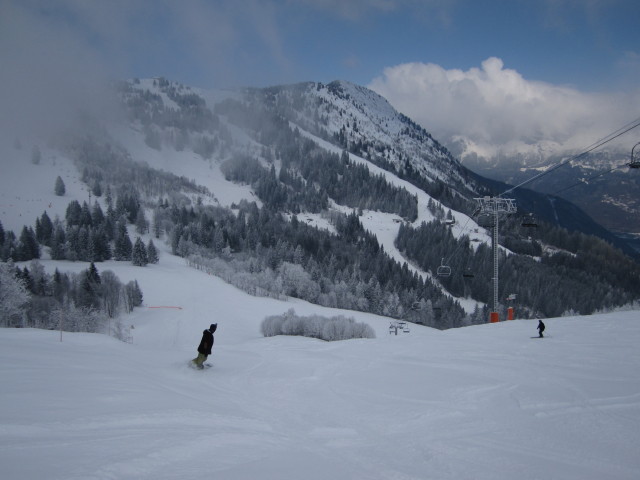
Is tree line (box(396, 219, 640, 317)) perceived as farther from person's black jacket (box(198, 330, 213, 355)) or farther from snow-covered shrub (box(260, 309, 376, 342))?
person's black jacket (box(198, 330, 213, 355))

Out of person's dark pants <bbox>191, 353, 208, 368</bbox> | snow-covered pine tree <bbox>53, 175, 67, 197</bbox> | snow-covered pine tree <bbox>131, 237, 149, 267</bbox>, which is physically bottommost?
person's dark pants <bbox>191, 353, 208, 368</bbox>

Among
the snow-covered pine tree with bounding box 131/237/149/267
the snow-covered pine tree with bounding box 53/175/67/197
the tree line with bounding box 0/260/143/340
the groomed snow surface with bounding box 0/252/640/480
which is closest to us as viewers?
the groomed snow surface with bounding box 0/252/640/480

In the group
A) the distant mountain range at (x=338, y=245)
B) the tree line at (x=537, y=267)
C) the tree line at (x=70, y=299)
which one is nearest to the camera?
the tree line at (x=70, y=299)

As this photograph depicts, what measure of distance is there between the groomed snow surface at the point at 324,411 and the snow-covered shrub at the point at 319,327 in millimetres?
29080

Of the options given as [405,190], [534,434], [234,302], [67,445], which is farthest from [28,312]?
[405,190]

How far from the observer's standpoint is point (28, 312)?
51.5 m

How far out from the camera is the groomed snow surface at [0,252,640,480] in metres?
5.13

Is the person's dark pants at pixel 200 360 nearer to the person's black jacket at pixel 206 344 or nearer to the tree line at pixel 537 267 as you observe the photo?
the person's black jacket at pixel 206 344

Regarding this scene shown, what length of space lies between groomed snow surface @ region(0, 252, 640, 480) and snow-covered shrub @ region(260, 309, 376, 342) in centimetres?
2908

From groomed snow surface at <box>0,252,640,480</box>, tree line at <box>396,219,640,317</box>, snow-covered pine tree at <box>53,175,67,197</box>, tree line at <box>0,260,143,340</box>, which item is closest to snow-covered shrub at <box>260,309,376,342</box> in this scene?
tree line at <box>0,260,143,340</box>

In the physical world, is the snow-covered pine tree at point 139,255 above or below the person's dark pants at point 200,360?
above

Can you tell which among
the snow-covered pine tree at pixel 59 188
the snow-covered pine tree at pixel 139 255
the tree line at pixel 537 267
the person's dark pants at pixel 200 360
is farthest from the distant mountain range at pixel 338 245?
the person's dark pants at pixel 200 360

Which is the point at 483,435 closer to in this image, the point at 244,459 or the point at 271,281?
the point at 244,459

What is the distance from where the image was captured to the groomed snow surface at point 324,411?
202 inches
